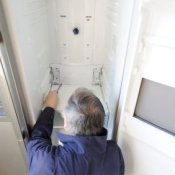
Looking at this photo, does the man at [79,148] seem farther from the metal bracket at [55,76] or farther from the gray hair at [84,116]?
the metal bracket at [55,76]

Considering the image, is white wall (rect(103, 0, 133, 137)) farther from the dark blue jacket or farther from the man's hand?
the man's hand

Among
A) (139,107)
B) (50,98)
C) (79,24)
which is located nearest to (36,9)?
(79,24)

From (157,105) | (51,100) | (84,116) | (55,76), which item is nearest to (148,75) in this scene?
(157,105)

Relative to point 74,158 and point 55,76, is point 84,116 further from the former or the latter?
point 55,76

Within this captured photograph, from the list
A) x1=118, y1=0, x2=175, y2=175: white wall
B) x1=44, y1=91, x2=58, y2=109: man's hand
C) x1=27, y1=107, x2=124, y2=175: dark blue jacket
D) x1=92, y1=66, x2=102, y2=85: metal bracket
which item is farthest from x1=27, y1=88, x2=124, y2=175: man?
x1=92, y1=66, x2=102, y2=85: metal bracket

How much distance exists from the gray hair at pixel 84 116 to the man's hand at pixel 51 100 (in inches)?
19.7

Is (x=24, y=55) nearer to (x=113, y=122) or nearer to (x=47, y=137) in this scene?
(x=47, y=137)

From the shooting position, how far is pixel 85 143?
81 centimetres

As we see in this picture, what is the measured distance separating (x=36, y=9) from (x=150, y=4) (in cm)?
80

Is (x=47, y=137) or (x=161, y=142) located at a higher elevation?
(x=161, y=142)

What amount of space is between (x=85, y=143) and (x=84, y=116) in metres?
0.14

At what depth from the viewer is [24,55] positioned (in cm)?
94

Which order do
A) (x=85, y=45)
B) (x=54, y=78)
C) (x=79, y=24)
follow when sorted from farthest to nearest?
(x=54, y=78), (x=85, y=45), (x=79, y=24)

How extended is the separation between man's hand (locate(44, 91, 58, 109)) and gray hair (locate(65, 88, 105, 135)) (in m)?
0.50
